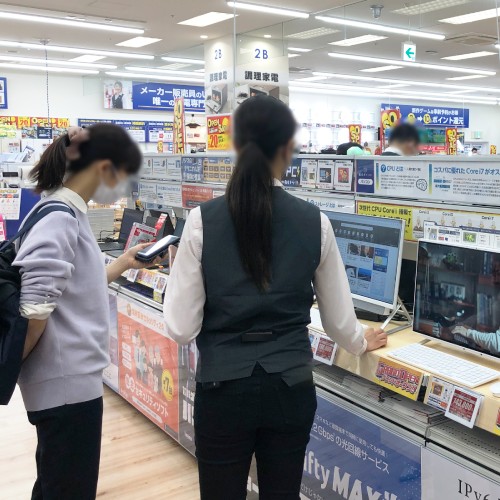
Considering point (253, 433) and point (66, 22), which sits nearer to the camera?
point (253, 433)

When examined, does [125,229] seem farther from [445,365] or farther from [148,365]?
[445,365]

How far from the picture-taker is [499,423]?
156cm

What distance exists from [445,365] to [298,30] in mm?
8493

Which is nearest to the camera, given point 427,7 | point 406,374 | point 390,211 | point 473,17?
point 406,374

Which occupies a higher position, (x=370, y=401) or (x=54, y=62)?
(x=54, y=62)

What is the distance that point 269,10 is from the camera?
27.4 feet

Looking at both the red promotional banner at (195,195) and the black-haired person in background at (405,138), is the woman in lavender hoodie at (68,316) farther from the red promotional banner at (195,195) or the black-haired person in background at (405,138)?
the red promotional banner at (195,195)

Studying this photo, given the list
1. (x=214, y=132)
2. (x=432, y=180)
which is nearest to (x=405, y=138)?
(x=432, y=180)

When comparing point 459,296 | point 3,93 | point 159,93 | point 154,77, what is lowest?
point 459,296

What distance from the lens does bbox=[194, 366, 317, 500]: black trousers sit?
4.59 feet

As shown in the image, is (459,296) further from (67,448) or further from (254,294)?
(67,448)

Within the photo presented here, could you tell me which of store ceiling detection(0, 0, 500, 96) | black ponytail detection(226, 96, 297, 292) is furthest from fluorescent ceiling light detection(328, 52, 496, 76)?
black ponytail detection(226, 96, 297, 292)

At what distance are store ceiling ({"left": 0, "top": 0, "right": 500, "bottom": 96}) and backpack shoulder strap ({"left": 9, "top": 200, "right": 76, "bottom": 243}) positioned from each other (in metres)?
7.01

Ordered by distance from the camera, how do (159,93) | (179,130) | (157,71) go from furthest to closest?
1. (159,93)
2. (157,71)
3. (179,130)
